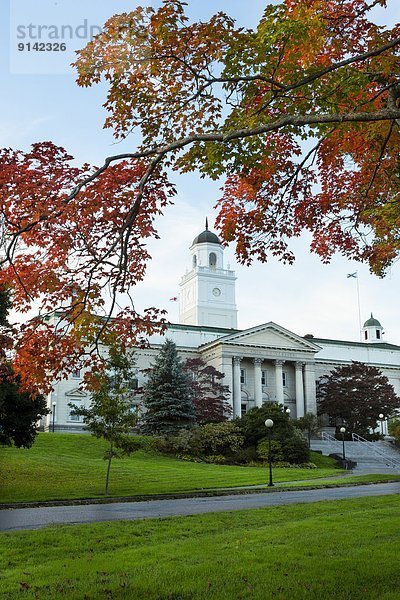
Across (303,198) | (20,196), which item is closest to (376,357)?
(303,198)

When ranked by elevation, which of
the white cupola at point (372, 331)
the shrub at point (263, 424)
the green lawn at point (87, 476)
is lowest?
the green lawn at point (87, 476)

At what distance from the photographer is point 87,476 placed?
30828mm

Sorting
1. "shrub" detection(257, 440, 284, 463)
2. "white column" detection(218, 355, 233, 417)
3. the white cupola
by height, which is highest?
the white cupola

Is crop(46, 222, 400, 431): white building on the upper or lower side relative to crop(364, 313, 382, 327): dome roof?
lower

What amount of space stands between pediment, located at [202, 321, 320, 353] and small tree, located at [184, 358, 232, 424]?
4.73 m

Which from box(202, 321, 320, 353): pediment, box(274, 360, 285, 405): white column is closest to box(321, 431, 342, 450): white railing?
box(274, 360, 285, 405): white column

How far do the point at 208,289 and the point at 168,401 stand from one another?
3564 cm

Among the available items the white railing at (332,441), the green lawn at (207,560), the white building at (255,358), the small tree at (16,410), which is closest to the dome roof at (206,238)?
the white building at (255,358)

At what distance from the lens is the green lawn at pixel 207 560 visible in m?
6.66

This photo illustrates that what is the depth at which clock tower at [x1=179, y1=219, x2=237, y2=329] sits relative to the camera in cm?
8619

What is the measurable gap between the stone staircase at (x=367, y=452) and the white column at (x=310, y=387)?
30.6 ft

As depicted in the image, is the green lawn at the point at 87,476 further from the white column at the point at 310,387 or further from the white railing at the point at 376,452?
the white column at the point at 310,387

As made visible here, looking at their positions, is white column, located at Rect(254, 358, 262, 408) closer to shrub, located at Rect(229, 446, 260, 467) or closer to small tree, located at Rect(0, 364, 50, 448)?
shrub, located at Rect(229, 446, 260, 467)

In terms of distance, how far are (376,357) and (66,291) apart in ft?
260
